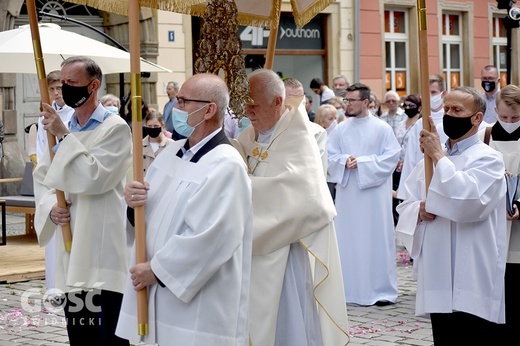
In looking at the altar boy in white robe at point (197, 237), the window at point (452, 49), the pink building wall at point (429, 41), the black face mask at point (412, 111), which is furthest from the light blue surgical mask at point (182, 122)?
the window at point (452, 49)

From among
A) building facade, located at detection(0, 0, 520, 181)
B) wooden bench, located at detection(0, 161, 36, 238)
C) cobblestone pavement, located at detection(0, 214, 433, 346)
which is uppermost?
building facade, located at detection(0, 0, 520, 181)

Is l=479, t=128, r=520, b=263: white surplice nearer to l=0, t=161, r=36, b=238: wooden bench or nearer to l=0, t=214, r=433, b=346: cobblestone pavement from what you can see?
l=0, t=214, r=433, b=346: cobblestone pavement

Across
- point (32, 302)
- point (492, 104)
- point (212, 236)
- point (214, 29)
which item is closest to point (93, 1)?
point (214, 29)

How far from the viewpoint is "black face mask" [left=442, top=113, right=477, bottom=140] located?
19.4ft

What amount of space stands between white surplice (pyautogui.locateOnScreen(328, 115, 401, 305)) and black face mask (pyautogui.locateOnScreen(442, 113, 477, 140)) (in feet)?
12.1

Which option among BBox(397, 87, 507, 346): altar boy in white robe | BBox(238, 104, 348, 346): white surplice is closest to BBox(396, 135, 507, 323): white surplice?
BBox(397, 87, 507, 346): altar boy in white robe

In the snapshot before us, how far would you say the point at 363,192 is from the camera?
9.81 m

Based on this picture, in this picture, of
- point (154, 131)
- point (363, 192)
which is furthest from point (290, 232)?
point (154, 131)

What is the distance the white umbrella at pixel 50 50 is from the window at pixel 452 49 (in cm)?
1674

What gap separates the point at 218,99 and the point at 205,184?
440 millimetres

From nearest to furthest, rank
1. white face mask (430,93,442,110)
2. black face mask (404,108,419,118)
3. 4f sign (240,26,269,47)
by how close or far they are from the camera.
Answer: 1. white face mask (430,93,442,110)
2. black face mask (404,108,419,118)
3. 4f sign (240,26,269,47)

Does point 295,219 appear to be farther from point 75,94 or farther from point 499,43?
point 499,43

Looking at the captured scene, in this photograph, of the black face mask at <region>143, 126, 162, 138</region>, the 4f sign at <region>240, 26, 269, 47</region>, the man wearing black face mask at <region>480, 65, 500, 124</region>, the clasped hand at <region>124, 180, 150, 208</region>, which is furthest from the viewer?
the 4f sign at <region>240, 26, 269, 47</region>

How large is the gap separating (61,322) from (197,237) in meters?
4.10
